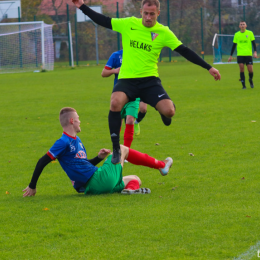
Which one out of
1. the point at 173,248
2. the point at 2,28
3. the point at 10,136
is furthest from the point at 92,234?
the point at 2,28

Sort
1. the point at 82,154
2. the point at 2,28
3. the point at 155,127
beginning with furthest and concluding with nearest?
the point at 2,28
the point at 155,127
the point at 82,154

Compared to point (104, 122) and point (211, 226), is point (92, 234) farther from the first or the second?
point (104, 122)

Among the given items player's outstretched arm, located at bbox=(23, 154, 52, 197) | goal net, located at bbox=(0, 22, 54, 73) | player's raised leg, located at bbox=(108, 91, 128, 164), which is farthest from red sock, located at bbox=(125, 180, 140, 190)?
goal net, located at bbox=(0, 22, 54, 73)

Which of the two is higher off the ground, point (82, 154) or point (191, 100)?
point (82, 154)

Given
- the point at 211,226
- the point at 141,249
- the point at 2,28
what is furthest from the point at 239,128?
the point at 2,28

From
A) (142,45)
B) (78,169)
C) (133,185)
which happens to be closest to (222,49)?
(142,45)

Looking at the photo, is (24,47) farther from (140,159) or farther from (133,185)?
(133,185)

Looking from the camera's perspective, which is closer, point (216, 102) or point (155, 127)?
point (155, 127)

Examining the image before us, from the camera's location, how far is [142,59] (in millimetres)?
5949

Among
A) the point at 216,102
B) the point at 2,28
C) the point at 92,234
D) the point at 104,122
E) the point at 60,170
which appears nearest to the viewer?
the point at 92,234

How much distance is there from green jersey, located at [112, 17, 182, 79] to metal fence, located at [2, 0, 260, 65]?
31.0m

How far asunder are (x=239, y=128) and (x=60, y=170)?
4.41 m

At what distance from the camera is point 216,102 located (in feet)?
44.9

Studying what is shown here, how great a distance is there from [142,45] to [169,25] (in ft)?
109
